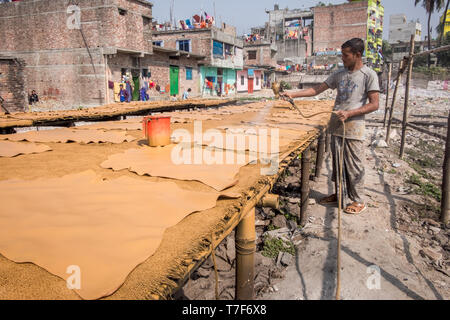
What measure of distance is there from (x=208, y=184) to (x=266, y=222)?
8.91 ft

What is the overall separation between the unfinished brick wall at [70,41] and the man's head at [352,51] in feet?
45.5

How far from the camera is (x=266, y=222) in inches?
165

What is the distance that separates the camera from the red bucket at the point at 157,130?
253cm

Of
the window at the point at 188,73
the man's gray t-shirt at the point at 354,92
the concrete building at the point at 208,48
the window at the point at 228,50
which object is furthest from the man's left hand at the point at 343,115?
the window at the point at 228,50

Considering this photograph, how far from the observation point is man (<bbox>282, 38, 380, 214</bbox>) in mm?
3324

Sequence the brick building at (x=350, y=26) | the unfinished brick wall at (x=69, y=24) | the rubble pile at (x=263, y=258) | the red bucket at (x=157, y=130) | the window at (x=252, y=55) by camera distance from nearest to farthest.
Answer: the red bucket at (x=157, y=130), the rubble pile at (x=263, y=258), the unfinished brick wall at (x=69, y=24), the window at (x=252, y=55), the brick building at (x=350, y=26)

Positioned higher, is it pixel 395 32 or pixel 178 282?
pixel 395 32

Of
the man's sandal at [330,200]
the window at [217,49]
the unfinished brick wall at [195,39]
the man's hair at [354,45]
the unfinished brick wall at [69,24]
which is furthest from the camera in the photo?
the window at [217,49]

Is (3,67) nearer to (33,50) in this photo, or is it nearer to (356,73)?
(33,50)

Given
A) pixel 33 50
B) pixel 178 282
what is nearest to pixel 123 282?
pixel 178 282

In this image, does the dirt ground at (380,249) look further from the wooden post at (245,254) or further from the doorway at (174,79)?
the doorway at (174,79)

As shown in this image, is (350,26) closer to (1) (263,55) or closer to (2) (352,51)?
(1) (263,55)

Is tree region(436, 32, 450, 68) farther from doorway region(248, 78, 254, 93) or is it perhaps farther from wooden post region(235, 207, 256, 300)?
wooden post region(235, 207, 256, 300)

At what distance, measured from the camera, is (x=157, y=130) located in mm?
2539
